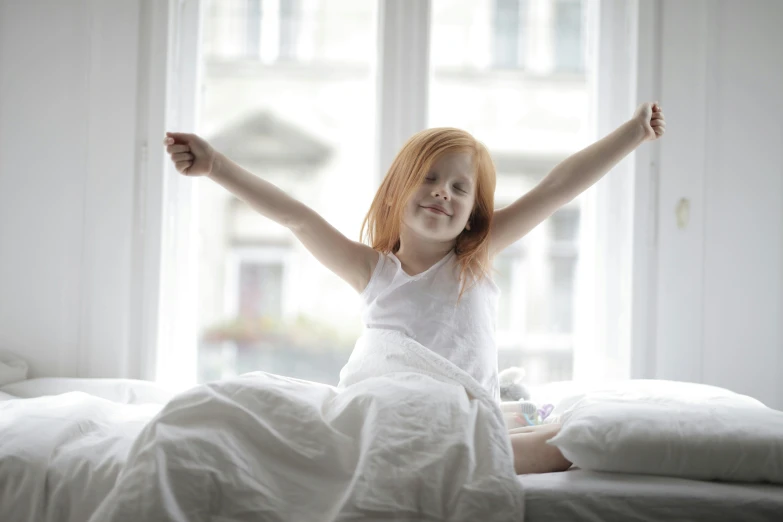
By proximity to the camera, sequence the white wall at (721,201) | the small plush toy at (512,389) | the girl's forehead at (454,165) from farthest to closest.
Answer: the white wall at (721,201) → the small plush toy at (512,389) → the girl's forehead at (454,165)

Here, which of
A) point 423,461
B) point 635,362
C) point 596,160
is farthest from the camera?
point 635,362

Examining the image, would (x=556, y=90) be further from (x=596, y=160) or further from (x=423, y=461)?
(x=423, y=461)

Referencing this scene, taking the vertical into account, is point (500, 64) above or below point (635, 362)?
above

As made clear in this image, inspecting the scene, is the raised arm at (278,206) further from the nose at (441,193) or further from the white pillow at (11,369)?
the white pillow at (11,369)

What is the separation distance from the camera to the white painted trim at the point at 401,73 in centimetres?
205

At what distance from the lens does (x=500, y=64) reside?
2.19m

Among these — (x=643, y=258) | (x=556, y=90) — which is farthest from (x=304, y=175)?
(x=643, y=258)

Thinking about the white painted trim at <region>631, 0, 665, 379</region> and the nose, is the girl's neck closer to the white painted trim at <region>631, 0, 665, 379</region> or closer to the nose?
the nose

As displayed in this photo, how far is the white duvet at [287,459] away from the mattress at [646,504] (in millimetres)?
57

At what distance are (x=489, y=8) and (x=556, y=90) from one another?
0.35 meters

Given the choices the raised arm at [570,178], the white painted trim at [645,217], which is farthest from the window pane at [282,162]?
the white painted trim at [645,217]

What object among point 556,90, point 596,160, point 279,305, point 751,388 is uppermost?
point 556,90

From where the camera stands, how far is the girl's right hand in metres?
1.33

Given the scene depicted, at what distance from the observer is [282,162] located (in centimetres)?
215
